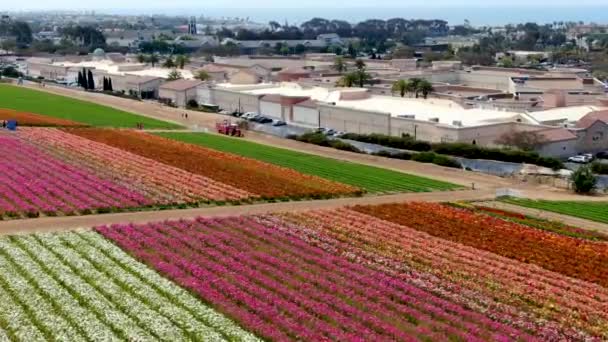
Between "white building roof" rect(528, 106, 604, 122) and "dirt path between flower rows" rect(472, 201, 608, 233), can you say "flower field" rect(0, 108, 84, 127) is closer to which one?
"white building roof" rect(528, 106, 604, 122)

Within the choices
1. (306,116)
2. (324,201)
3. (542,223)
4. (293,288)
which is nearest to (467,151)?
(324,201)

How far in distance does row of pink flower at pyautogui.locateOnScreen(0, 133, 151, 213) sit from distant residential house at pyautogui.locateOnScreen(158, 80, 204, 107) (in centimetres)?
4272

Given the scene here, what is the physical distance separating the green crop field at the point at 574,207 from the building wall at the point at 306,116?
31.1 meters

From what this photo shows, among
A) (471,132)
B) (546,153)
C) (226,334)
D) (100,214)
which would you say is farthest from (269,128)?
(226,334)

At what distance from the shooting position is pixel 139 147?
156ft

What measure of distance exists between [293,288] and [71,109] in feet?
179

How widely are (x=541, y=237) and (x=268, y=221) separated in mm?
9340

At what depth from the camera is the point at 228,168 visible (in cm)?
4144

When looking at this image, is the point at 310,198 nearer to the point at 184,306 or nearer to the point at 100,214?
the point at 100,214

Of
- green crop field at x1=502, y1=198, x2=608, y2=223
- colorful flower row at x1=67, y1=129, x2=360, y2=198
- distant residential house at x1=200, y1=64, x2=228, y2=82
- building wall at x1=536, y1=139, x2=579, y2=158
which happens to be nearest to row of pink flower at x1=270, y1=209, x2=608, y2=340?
colorful flower row at x1=67, y1=129, x2=360, y2=198

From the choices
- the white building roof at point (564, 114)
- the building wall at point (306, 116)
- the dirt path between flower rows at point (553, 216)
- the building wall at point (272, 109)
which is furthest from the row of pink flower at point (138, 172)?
the white building roof at point (564, 114)

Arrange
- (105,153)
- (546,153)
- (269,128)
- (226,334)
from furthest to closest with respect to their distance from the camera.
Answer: (269,128)
(546,153)
(105,153)
(226,334)

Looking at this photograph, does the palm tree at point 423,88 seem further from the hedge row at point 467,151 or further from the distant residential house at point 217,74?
the distant residential house at point 217,74

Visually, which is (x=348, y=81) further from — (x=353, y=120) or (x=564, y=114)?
(x=564, y=114)
